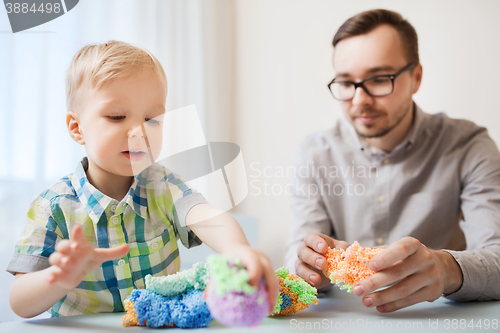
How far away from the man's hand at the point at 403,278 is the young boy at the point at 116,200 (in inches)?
8.1

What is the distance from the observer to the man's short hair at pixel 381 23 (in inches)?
42.9

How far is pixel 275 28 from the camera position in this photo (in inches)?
74.1

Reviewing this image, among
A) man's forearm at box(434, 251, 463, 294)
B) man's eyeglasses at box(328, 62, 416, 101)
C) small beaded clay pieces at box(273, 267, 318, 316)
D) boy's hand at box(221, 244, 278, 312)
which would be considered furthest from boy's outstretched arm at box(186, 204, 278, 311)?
man's eyeglasses at box(328, 62, 416, 101)

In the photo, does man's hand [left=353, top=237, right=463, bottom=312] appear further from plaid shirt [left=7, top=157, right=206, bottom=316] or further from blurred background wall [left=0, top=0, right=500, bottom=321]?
blurred background wall [left=0, top=0, right=500, bottom=321]

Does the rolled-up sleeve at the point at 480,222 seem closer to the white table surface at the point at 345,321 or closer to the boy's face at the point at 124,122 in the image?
the white table surface at the point at 345,321

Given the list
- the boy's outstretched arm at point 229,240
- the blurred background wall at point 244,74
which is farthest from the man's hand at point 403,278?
the blurred background wall at point 244,74

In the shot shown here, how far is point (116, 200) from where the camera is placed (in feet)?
1.94

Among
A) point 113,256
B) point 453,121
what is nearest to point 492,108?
point 453,121

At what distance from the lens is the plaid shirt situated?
Answer: 21.8 inches

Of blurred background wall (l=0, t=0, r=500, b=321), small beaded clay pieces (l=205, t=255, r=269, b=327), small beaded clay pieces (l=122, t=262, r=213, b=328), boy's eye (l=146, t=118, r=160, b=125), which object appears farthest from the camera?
blurred background wall (l=0, t=0, r=500, b=321)

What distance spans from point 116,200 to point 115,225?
4cm

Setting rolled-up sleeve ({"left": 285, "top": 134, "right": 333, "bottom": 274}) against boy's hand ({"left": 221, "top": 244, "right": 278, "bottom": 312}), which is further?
rolled-up sleeve ({"left": 285, "top": 134, "right": 333, "bottom": 274})

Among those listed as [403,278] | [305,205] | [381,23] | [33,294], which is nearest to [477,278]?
[403,278]

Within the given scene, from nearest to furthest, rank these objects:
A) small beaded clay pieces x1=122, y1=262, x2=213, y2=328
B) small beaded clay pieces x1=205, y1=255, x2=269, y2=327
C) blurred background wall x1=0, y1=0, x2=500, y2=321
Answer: small beaded clay pieces x1=205, y1=255, x2=269, y2=327, small beaded clay pieces x1=122, y1=262, x2=213, y2=328, blurred background wall x1=0, y1=0, x2=500, y2=321
